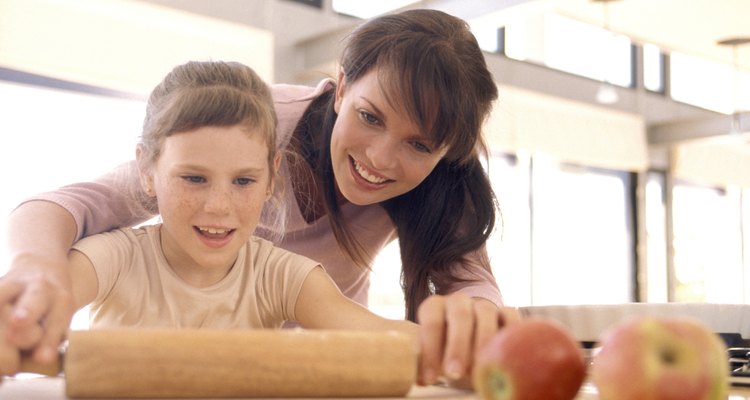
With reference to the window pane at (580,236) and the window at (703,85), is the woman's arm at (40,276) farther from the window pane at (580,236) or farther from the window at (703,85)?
the window at (703,85)

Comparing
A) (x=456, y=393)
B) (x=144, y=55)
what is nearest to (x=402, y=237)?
(x=456, y=393)

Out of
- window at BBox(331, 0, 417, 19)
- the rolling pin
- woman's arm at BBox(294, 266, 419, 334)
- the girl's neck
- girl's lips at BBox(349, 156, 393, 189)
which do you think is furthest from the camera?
window at BBox(331, 0, 417, 19)

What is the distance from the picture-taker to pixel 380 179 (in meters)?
1.50

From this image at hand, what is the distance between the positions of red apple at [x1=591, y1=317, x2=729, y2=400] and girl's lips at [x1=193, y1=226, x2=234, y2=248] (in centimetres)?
77

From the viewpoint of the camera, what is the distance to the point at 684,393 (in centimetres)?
58

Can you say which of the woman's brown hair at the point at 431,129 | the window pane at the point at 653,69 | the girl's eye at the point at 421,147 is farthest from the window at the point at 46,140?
the window pane at the point at 653,69

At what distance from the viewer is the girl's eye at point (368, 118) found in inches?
57.2

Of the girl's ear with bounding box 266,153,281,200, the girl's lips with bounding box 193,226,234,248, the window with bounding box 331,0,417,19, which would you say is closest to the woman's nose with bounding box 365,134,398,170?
the girl's ear with bounding box 266,153,281,200

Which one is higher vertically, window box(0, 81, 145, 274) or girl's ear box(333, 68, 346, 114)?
window box(0, 81, 145, 274)

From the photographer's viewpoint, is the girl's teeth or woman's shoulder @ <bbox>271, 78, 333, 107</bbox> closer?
the girl's teeth

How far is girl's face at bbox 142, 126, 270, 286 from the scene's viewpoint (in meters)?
1.27

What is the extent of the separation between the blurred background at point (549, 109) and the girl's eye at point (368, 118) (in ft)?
5.04

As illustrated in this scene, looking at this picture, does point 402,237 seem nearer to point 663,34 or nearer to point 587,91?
point 663,34

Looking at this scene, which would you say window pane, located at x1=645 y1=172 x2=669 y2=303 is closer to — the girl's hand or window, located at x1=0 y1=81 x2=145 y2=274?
window, located at x1=0 y1=81 x2=145 y2=274
